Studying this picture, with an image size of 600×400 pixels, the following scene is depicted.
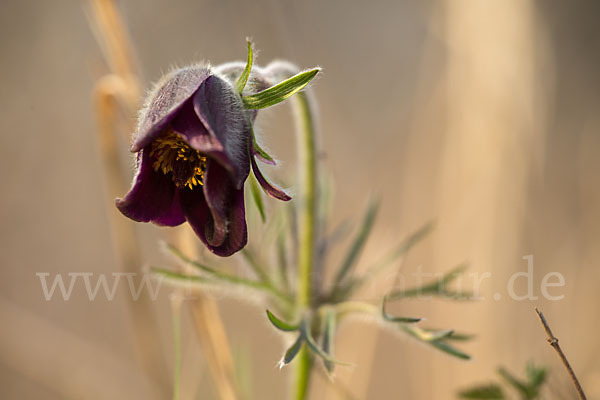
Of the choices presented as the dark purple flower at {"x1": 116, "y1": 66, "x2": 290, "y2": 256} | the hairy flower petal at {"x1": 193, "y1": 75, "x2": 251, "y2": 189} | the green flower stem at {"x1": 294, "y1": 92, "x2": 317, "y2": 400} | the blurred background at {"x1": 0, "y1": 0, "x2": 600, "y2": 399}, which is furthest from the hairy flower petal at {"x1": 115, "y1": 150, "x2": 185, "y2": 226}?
the blurred background at {"x1": 0, "y1": 0, "x2": 600, "y2": 399}

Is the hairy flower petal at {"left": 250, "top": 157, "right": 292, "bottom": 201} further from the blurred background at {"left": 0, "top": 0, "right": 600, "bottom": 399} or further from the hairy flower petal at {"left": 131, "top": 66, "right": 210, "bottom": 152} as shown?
the blurred background at {"left": 0, "top": 0, "right": 600, "bottom": 399}

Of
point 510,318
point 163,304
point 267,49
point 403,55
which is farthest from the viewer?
point 403,55

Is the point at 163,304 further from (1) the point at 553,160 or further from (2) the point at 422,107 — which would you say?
(1) the point at 553,160

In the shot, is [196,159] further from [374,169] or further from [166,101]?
[374,169]

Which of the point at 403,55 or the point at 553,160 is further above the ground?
the point at 403,55

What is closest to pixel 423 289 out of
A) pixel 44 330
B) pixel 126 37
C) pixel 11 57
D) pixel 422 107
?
pixel 126 37

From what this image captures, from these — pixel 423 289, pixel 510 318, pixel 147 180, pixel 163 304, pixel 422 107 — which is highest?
pixel 422 107

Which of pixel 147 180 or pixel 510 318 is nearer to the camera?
pixel 147 180
